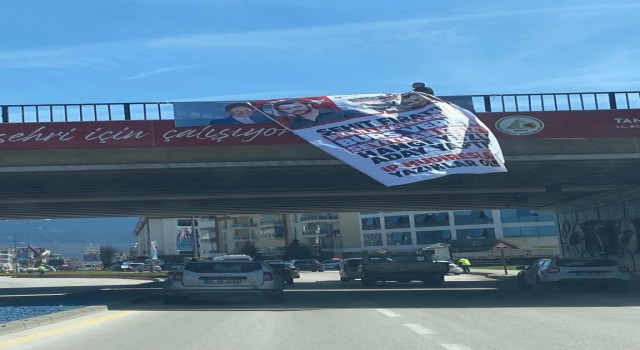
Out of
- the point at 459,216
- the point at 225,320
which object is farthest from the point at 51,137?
the point at 459,216

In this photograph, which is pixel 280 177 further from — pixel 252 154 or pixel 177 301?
pixel 177 301

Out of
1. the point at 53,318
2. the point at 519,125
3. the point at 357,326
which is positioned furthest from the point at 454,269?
the point at 53,318

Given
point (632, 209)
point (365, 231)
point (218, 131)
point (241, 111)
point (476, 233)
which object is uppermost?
point (241, 111)

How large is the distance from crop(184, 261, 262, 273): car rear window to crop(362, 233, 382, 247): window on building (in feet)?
331

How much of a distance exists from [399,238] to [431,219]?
608 cm

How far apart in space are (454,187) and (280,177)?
8413mm

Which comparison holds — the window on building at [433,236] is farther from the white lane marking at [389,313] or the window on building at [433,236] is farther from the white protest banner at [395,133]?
the white lane marking at [389,313]

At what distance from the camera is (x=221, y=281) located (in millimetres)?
17969

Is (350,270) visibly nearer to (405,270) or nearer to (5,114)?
(405,270)

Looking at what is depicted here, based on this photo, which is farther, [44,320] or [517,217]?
[517,217]

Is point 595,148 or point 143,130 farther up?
point 143,130

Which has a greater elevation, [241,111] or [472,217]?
[241,111]

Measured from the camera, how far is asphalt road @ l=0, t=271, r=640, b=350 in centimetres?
1024

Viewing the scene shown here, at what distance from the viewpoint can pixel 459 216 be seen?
114500mm
